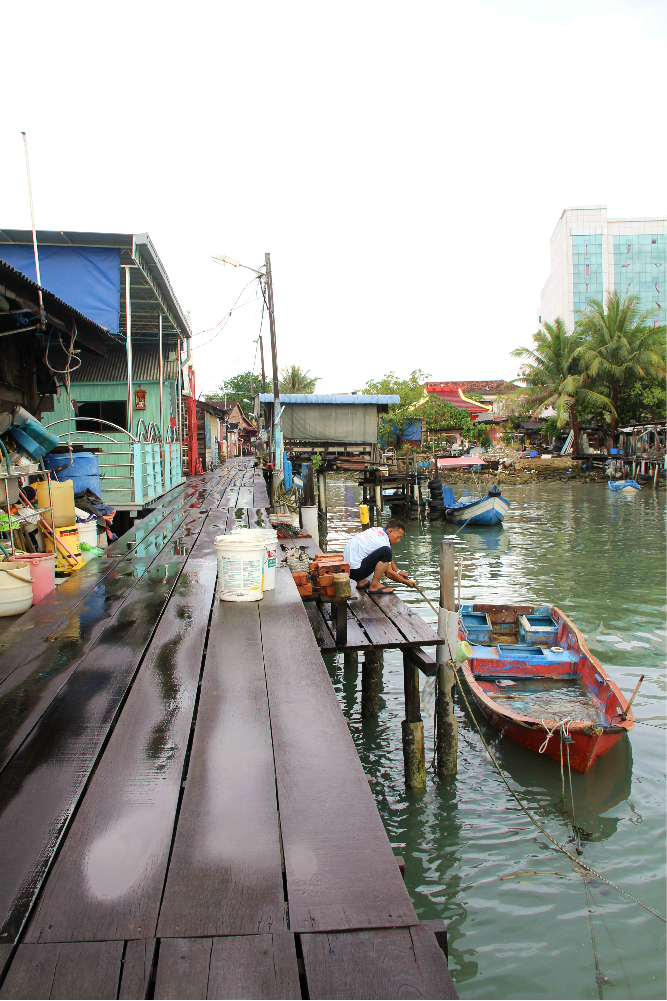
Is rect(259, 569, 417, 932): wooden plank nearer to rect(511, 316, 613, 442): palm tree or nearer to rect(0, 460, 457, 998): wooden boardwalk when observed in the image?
rect(0, 460, 457, 998): wooden boardwalk

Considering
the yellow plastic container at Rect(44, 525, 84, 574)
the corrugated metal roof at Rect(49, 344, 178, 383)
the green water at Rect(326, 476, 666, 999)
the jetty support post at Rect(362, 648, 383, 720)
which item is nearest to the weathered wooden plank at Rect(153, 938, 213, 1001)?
the green water at Rect(326, 476, 666, 999)

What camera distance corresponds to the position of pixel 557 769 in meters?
6.82

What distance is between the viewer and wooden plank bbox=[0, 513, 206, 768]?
133 inches

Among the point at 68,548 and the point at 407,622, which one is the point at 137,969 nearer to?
the point at 407,622

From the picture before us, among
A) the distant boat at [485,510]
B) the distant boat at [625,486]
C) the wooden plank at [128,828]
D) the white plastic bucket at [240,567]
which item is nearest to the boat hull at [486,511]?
the distant boat at [485,510]

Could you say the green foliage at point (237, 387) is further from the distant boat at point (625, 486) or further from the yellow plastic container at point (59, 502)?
the yellow plastic container at point (59, 502)

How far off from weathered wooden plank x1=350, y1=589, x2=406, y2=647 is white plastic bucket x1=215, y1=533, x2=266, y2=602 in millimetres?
1255

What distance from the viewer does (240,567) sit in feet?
17.8

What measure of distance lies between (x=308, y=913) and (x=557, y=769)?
5.53m

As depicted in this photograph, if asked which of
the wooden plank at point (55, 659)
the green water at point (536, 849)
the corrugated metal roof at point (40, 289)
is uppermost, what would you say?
the corrugated metal roof at point (40, 289)

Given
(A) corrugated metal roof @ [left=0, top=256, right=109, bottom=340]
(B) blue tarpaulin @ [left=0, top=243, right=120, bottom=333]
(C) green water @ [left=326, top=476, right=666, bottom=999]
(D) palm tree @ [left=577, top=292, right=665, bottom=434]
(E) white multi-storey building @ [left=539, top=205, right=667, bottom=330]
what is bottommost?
(C) green water @ [left=326, top=476, right=666, bottom=999]

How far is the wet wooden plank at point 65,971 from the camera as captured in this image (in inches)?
70.6

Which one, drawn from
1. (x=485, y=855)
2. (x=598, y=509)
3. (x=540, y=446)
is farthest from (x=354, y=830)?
(x=540, y=446)

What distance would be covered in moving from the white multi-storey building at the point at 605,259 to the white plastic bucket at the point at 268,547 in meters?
61.2
